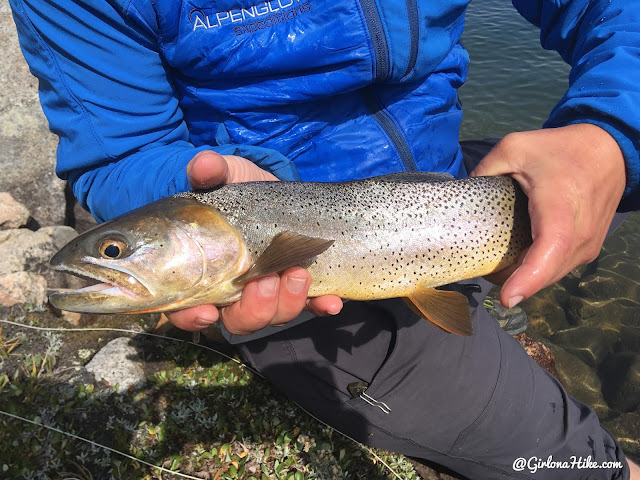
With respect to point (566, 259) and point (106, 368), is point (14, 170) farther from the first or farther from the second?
point (566, 259)

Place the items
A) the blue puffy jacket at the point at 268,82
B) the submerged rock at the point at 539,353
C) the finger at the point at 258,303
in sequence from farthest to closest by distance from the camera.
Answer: the submerged rock at the point at 539,353 → the blue puffy jacket at the point at 268,82 → the finger at the point at 258,303

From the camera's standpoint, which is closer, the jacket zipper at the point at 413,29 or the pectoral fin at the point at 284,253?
the pectoral fin at the point at 284,253

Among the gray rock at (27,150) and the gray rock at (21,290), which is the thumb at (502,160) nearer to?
the gray rock at (21,290)

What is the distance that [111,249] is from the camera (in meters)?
2.32

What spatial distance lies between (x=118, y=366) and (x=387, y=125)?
2976mm

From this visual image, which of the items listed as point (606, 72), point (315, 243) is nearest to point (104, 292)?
point (315, 243)

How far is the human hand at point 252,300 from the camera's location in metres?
2.41

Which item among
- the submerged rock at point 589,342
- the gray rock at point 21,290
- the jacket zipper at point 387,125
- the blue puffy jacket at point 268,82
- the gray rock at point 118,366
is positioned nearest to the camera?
the blue puffy jacket at point 268,82

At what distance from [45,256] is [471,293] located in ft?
14.2

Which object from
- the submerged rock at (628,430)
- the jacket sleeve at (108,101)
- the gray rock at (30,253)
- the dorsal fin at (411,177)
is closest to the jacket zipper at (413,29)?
the dorsal fin at (411,177)

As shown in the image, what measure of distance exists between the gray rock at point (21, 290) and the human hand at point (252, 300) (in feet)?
8.15

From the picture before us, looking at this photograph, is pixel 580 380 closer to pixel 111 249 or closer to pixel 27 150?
pixel 111 249

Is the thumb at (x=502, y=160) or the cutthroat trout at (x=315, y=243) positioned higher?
the thumb at (x=502, y=160)

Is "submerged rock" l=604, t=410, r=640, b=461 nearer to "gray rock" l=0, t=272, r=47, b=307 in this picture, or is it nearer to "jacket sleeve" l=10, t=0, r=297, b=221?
"jacket sleeve" l=10, t=0, r=297, b=221
